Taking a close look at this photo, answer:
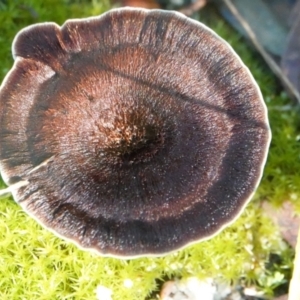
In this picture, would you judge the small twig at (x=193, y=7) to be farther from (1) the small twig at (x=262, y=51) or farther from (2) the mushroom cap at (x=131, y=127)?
(2) the mushroom cap at (x=131, y=127)

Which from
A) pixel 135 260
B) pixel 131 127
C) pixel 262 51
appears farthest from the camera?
pixel 262 51

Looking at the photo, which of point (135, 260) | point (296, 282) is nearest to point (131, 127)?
point (135, 260)

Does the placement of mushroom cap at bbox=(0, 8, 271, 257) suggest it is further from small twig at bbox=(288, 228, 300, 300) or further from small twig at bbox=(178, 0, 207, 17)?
small twig at bbox=(178, 0, 207, 17)

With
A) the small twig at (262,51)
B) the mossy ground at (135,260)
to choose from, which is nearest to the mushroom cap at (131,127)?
the mossy ground at (135,260)

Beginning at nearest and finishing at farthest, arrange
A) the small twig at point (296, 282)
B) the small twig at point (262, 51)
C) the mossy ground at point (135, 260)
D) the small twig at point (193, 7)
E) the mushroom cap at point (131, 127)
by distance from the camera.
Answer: the mushroom cap at point (131, 127) → the small twig at point (296, 282) → the mossy ground at point (135, 260) → the small twig at point (262, 51) → the small twig at point (193, 7)

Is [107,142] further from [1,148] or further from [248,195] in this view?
[248,195]

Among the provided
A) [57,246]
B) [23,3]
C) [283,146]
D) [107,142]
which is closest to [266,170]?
[283,146]

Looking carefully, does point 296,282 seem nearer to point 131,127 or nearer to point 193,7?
point 131,127
